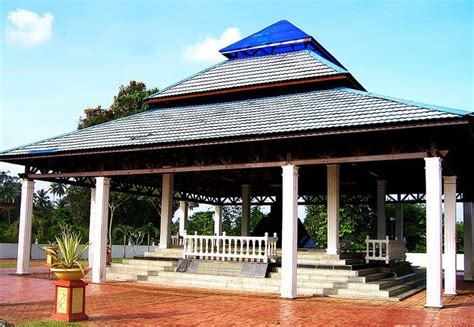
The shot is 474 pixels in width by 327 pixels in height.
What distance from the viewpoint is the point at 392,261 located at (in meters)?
17.5

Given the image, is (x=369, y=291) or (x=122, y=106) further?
(x=122, y=106)

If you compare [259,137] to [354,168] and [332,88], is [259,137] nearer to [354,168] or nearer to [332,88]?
[332,88]

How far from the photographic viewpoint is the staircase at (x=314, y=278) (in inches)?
563

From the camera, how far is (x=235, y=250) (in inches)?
663

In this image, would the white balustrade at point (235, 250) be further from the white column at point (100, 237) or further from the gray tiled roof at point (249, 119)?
the gray tiled roof at point (249, 119)

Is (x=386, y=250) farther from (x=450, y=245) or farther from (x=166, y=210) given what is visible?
(x=166, y=210)

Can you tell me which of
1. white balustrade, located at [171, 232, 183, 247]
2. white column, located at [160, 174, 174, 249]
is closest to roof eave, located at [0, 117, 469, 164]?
white column, located at [160, 174, 174, 249]

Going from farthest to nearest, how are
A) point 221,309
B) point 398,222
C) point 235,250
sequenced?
1. point 398,222
2. point 235,250
3. point 221,309

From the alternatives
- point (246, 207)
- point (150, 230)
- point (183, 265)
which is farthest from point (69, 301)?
point (150, 230)

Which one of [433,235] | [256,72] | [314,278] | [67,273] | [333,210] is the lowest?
[314,278]

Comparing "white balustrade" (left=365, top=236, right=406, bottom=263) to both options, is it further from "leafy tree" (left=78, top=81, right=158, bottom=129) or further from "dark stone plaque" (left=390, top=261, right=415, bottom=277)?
"leafy tree" (left=78, top=81, right=158, bottom=129)

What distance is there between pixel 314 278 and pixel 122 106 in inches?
1089

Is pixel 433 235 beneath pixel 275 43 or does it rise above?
beneath

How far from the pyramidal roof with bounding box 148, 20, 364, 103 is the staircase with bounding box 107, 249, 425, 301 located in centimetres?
566
